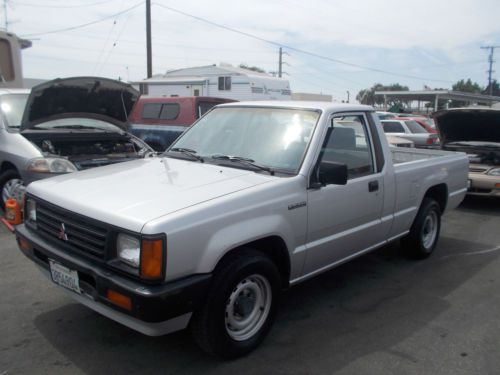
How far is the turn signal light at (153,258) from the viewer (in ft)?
8.53

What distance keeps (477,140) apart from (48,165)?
7662 millimetres

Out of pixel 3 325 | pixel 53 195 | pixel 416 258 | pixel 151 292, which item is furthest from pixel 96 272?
pixel 416 258

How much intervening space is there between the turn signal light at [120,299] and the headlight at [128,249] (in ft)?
0.61

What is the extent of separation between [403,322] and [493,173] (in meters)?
5.39

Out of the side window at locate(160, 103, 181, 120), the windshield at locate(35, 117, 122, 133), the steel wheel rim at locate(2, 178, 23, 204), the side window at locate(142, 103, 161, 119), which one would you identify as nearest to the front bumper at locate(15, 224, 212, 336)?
the steel wheel rim at locate(2, 178, 23, 204)

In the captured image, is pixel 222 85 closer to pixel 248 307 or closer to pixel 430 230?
pixel 430 230

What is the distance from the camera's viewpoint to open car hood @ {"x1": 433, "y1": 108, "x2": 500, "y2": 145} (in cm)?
809

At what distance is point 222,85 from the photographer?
1870 cm

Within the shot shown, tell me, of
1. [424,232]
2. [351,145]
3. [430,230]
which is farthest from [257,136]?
[430,230]

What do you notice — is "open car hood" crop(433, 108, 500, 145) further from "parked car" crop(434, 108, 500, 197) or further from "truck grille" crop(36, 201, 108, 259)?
"truck grille" crop(36, 201, 108, 259)

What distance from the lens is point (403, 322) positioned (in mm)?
3814

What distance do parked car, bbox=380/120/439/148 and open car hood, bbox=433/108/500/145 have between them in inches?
251

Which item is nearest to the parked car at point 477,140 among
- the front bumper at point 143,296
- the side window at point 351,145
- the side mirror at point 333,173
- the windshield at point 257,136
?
the side window at point 351,145

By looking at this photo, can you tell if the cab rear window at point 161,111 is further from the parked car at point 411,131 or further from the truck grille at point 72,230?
the parked car at point 411,131
